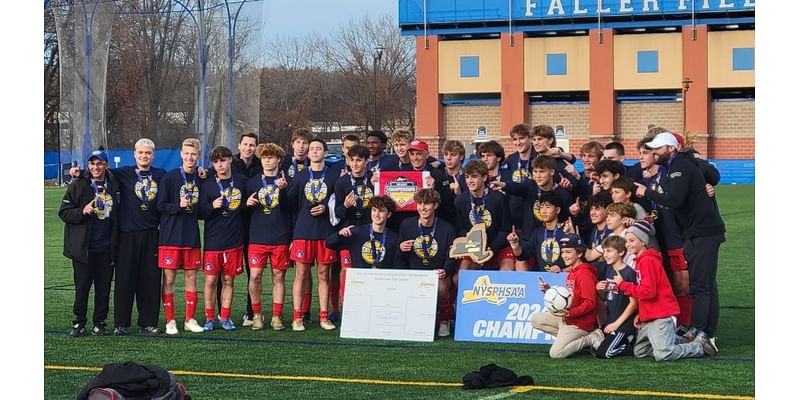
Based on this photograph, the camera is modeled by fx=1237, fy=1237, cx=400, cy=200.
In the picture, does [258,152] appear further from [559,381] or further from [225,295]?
[559,381]

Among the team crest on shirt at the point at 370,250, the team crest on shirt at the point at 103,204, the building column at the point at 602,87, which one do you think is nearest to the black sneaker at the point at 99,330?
the team crest on shirt at the point at 103,204

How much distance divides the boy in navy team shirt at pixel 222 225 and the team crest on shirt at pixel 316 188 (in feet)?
1.85

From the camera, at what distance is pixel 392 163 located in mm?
10789

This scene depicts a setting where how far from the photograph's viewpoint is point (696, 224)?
30.3ft

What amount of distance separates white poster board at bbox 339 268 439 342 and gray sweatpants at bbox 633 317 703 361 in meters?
1.77

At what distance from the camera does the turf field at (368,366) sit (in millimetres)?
7621

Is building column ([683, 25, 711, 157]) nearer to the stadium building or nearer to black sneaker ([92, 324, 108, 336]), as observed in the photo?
the stadium building

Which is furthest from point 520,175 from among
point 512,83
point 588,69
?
point 588,69

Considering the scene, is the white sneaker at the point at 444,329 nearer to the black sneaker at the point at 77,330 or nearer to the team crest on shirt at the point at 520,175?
the team crest on shirt at the point at 520,175

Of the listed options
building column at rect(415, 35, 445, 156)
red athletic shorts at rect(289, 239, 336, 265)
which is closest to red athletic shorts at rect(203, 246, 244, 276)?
red athletic shorts at rect(289, 239, 336, 265)

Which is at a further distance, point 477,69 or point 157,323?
point 477,69

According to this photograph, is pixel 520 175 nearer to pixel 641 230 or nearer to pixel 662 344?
pixel 641 230
